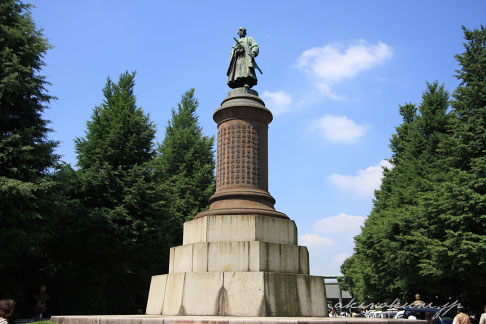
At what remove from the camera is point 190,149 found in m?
31.5

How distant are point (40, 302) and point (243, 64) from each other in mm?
15312

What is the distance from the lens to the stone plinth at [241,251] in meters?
9.66

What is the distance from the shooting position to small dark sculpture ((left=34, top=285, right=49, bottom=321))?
19.7m

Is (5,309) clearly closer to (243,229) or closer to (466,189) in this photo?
(243,229)

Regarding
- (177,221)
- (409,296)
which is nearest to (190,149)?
(177,221)

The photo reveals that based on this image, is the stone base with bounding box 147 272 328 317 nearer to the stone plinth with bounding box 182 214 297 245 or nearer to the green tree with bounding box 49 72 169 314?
the stone plinth with bounding box 182 214 297 245

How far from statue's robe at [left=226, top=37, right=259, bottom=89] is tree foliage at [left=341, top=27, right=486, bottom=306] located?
11.7 meters

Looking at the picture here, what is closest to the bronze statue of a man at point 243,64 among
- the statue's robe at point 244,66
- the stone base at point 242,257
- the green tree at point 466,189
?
the statue's robe at point 244,66

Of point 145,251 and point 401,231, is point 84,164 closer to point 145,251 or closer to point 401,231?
point 145,251

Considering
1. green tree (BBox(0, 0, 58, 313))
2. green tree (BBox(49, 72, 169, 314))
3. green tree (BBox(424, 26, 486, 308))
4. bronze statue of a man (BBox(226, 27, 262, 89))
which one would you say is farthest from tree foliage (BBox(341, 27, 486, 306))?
green tree (BBox(0, 0, 58, 313))

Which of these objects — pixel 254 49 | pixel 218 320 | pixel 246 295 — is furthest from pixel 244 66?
pixel 218 320

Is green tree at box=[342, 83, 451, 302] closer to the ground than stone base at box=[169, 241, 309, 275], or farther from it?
farther from it

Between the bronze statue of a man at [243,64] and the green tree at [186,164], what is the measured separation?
1328 centimetres

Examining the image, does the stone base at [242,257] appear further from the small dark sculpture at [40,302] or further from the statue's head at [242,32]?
the small dark sculpture at [40,302]
